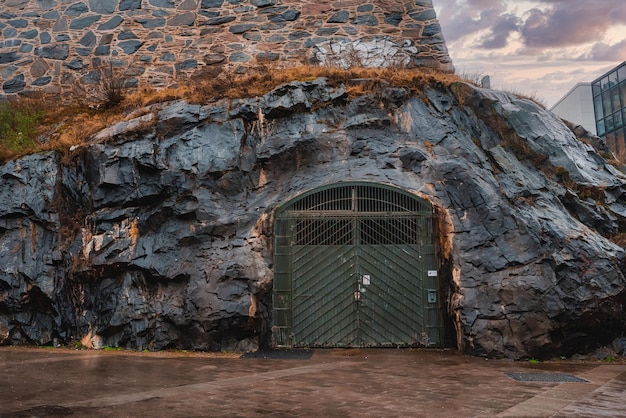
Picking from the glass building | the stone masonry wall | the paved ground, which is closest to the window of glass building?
the glass building

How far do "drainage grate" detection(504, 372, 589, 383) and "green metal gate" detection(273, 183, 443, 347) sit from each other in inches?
98.8

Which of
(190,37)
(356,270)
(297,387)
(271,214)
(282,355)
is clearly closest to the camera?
(297,387)

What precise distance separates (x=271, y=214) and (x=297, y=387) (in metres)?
4.31

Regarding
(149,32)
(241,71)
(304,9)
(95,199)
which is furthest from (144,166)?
(304,9)

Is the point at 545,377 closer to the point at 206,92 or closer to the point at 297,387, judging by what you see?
the point at 297,387

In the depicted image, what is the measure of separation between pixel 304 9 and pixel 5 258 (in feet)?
27.9

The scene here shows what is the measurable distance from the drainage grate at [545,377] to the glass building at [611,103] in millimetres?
30258

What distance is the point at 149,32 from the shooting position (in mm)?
14531

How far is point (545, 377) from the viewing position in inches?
296

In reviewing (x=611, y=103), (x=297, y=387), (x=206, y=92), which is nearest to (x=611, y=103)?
(x=611, y=103)

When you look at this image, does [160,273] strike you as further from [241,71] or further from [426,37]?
[426,37]

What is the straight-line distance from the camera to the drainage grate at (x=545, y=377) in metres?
7.28

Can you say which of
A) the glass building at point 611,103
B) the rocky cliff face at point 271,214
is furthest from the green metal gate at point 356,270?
the glass building at point 611,103

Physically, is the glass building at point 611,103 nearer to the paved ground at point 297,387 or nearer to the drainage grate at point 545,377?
the drainage grate at point 545,377
